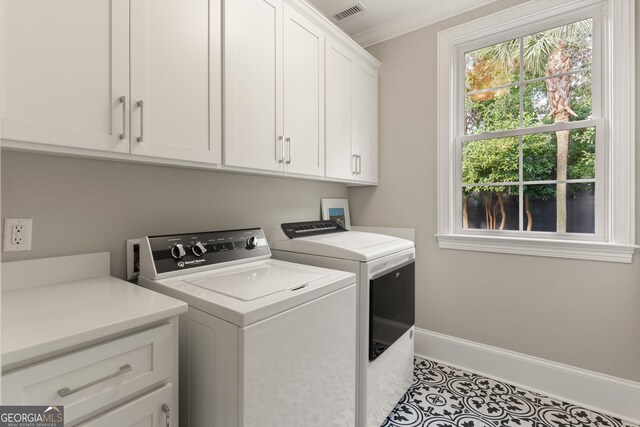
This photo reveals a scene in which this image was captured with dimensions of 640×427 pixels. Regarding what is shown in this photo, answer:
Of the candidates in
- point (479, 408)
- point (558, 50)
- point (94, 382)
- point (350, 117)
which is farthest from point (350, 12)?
point (479, 408)

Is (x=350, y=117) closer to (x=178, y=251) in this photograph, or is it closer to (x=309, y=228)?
(x=309, y=228)

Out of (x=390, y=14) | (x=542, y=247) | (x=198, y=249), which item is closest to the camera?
(x=198, y=249)

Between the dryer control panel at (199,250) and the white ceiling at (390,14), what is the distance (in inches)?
69.4

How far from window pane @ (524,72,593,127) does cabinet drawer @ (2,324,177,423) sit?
8.16 feet

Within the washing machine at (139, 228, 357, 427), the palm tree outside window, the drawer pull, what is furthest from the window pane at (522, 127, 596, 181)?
the drawer pull

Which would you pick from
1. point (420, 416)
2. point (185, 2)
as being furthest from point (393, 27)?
point (420, 416)

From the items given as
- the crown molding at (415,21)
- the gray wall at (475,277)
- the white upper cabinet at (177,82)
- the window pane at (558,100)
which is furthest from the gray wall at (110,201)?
the window pane at (558,100)

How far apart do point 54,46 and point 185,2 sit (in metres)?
0.55

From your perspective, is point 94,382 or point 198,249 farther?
point 198,249

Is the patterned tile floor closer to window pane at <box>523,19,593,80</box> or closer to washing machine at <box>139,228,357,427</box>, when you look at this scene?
washing machine at <box>139,228,357,427</box>

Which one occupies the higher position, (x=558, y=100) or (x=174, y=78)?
(x=558, y=100)

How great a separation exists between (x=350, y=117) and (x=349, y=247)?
1.12 m

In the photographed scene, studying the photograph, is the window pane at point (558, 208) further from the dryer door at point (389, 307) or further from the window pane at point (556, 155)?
the dryer door at point (389, 307)

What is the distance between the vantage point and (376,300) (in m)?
1.61
